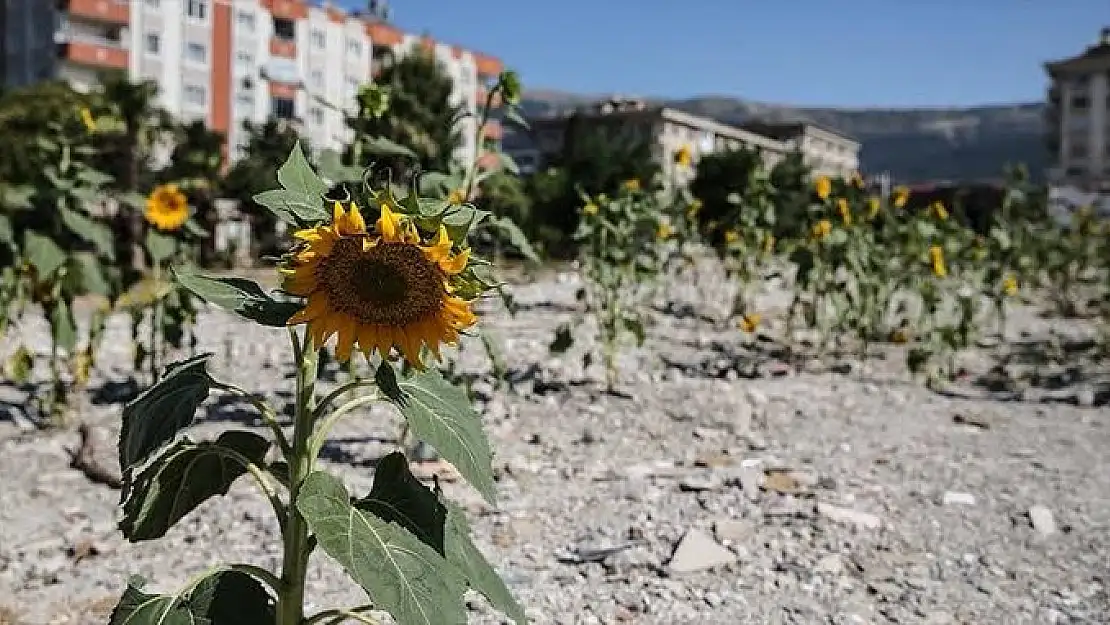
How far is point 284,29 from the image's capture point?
37.8 metres

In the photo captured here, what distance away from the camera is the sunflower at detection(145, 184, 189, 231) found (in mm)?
4375

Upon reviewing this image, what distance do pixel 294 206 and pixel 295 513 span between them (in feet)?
1.13

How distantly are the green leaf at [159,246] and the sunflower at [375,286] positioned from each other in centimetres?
324

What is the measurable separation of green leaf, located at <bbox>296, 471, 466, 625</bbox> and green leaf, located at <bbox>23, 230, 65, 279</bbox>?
2.82 meters

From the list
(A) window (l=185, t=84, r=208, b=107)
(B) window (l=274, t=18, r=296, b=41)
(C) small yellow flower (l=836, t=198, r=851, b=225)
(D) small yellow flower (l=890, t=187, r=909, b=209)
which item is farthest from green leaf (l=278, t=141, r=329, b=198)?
(B) window (l=274, t=18, r=296, b=41)

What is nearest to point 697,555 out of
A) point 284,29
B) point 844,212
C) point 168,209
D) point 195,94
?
point 168,209

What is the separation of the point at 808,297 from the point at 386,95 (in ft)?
22.1

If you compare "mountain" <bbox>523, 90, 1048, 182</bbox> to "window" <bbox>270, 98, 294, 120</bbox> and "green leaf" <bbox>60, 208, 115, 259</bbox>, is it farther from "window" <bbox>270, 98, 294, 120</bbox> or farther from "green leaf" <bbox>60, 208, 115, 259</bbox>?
"green leaf" <bbox>60, 208, 115, 259</bbox>

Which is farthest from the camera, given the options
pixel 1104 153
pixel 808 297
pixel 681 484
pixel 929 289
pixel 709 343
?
pixel 1104 153

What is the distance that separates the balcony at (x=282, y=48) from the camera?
1448 inches

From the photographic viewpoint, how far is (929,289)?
577cm

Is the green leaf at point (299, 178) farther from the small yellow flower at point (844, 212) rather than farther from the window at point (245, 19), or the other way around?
the window at point (245, 19)

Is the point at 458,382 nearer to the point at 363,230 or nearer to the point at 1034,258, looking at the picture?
the point at 363,230

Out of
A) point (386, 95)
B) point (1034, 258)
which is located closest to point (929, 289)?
point (386, 95)
